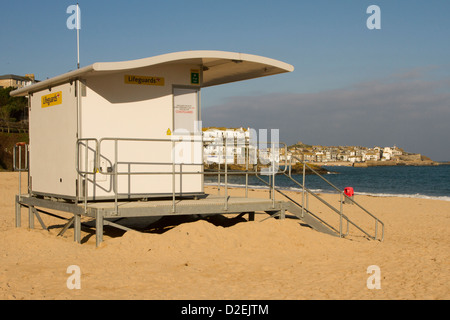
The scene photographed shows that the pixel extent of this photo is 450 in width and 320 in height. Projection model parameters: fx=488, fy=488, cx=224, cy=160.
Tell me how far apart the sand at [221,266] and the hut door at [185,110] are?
6.51 ft

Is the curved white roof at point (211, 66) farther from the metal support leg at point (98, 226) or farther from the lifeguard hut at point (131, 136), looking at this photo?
the metal support leg at point (98, 226)

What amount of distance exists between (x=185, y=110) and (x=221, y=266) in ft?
11.9

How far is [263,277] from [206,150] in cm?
397

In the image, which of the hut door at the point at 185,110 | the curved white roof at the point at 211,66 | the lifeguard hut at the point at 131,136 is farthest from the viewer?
the hut door at the point at 185,110

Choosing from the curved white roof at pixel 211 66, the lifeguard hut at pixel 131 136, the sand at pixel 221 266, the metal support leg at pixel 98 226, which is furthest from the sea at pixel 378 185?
the metal support leg at pixel 98 226

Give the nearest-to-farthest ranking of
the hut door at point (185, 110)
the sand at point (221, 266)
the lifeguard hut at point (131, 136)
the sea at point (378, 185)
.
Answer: the sand at point (221, 266)
the lifeguard hut at point (131, 136)
the hut door at point (185, 110)
the sea at point (378, 185)

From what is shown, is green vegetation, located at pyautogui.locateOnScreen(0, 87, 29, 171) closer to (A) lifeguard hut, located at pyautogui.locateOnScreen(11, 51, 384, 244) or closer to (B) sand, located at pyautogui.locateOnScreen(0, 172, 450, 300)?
(A) lifeguard hut, located at pyautogui.locateOnScreen(11, 51, 384, 244)

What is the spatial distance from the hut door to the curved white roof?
0.61 m

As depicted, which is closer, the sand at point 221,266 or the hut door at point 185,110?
the sand at point 221,266

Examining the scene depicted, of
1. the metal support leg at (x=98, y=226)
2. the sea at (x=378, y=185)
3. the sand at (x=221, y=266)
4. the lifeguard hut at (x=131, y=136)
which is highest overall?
the lifeguard hut at (x=131, y=136)

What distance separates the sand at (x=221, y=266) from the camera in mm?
6270

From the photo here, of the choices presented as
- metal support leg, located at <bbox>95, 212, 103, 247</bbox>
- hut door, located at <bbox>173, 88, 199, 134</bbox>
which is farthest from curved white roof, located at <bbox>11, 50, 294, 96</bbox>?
metal support leg, located at <bbox>95, 212, 103, 247</bbox>

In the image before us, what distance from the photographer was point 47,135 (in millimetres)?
→ 10461

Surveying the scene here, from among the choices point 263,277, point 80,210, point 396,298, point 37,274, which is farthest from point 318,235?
point 37,274
